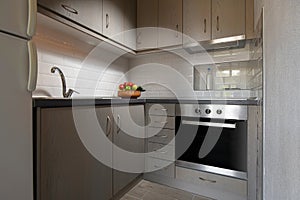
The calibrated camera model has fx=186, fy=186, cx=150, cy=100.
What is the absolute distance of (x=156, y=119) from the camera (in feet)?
6.39

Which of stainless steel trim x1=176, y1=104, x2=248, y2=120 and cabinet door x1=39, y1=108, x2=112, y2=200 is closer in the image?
cabinet door x1=39, y1=108, x2=112, y2=200

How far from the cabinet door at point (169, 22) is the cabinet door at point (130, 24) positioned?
34 centimetres

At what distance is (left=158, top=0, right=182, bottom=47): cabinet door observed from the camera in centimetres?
217

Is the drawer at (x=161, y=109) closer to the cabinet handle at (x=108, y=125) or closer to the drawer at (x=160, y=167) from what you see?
the drawer at (x=160, y=167)

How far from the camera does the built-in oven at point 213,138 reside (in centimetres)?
158

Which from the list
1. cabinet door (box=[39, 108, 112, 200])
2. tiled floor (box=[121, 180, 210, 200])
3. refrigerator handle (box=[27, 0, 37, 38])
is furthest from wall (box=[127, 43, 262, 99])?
refrigerator handle (box=[27, 0, 37, 38])

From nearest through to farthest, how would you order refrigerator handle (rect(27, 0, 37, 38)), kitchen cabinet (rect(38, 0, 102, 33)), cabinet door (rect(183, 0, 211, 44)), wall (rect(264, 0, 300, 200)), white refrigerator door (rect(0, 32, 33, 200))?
wall (rect(264, 0, 300, 200)), white refrigerator door (rect(0, 32, 33, 200)), refrigerator handle (rect(27, 0, 37, 38)), kitchen cabinet (rect(38, 0, 102, 33)), cabinet door (rect(183, 0, 211, 44))

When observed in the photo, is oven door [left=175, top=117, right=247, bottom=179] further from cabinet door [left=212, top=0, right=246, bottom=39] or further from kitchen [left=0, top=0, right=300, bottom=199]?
cabinet door [left=212, top=0, right=246, bottom=39]

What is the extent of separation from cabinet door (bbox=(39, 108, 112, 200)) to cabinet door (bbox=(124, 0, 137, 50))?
1285 millimetres

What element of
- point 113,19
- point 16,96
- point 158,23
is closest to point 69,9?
point 113,19

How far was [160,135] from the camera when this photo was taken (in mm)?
1923

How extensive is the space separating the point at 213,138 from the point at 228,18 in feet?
4.03

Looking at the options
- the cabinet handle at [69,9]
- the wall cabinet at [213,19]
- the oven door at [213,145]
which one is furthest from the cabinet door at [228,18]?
the cabinet handle at [69,9]

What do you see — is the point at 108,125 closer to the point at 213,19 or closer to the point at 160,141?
the point at 160,141
